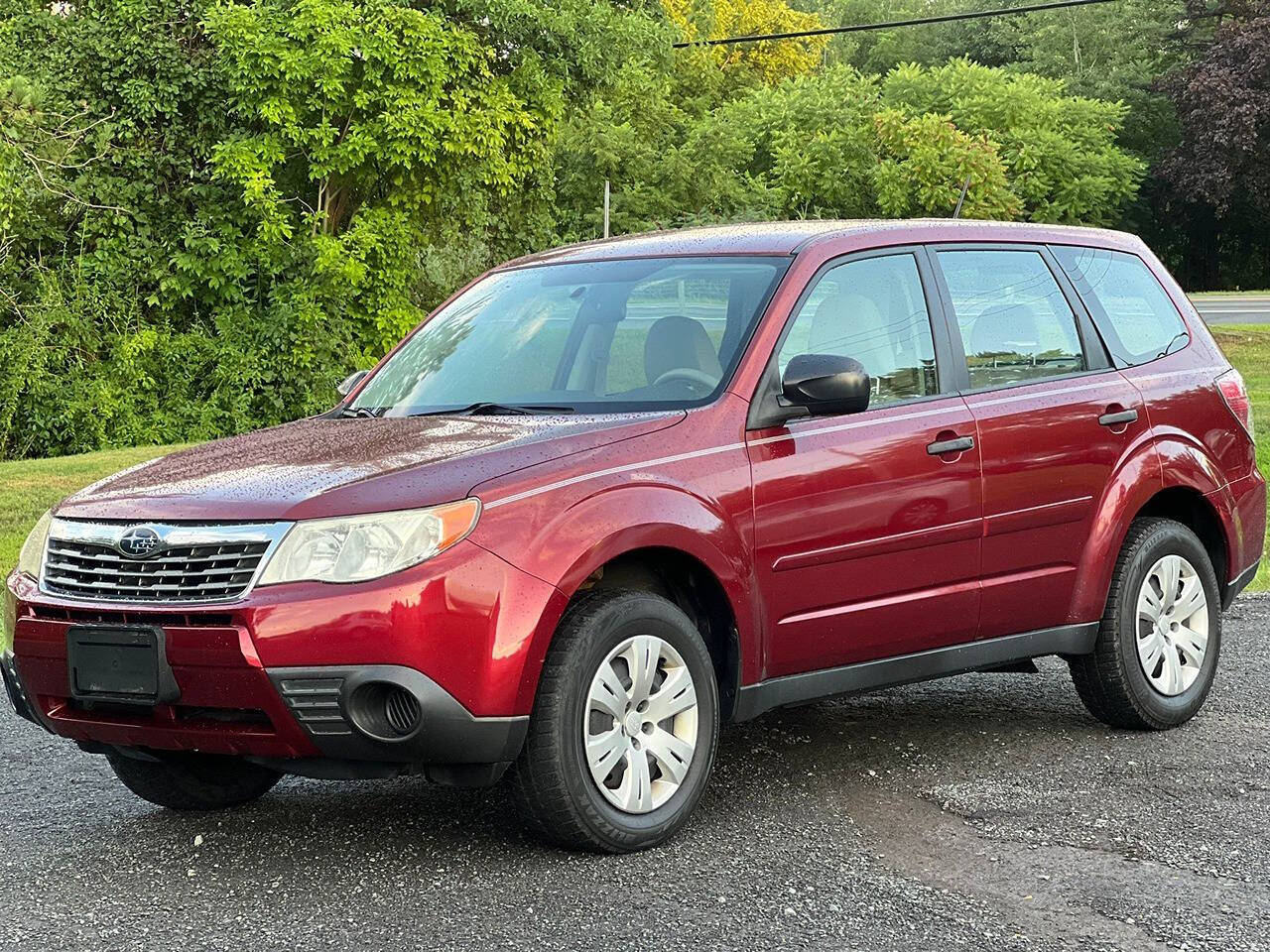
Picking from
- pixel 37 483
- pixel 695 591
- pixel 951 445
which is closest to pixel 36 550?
pixel 695 591

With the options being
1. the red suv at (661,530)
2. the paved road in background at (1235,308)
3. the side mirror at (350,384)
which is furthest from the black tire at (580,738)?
the paved road in background at (1235,308)

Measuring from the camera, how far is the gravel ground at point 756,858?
4.41 meters

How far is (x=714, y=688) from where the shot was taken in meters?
5.25

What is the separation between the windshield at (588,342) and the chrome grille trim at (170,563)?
1.21 metres

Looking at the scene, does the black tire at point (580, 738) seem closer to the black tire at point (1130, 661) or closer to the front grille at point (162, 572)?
the front grille at point (162, 572)

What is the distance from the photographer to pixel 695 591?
213 inches

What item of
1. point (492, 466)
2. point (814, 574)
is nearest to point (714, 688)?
point (814, 574)

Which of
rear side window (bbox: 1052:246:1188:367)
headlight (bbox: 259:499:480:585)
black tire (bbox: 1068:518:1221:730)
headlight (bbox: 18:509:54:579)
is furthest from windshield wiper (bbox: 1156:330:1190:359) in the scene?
headlight (bbox: 18:509:54:579)

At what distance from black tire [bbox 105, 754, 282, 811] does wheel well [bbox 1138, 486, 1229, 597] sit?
336cm

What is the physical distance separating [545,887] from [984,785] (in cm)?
176

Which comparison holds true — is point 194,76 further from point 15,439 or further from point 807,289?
point 807,289

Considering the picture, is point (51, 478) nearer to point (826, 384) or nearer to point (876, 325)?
point (876, 325)

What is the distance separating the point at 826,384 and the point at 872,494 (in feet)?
1.53

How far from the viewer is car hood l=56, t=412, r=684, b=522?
15.4 feet
